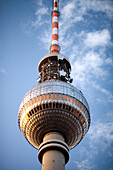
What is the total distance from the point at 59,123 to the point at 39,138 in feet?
11.8

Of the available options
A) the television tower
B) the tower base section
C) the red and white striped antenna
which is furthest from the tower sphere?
the red and white striped antenna

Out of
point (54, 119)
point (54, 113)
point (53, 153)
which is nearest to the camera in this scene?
→ point (53, 153)

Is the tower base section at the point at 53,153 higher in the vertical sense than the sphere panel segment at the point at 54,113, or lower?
lower

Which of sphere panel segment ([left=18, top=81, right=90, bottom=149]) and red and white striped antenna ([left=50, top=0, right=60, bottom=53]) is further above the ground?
red and white striped antenna ([left=50, top=0, right=60, bottom=53])

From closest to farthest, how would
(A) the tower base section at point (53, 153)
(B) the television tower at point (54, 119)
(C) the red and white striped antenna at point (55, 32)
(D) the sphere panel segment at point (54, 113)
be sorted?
(A) the tower base section at point (53, 153)
(B) the television tower at point (54, 119)
(D) the sphere panel segment at point (54, 113)
(C) the red and white striped antenna at point (55, 32)

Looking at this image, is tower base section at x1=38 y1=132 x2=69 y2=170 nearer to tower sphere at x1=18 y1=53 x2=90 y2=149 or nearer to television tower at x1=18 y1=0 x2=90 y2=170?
television tower at x1=18 y1=0 x2=90 y2=170

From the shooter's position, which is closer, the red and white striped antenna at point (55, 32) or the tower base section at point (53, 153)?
the tower base section at point (53, 153)

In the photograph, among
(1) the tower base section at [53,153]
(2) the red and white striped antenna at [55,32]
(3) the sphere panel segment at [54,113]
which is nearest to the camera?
(1) the tower base section at [53,153]

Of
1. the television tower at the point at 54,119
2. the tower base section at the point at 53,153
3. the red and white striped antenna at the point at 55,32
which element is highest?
the red and white striped antenna at the point at 55,32

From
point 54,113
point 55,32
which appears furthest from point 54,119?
point 55,32

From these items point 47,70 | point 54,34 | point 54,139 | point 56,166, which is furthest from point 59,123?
point 54,34

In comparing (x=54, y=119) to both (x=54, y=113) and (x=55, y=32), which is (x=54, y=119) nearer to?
(x=54, y=113)

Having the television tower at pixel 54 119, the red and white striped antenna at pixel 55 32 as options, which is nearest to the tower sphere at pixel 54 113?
the television tower at pixel 54 119

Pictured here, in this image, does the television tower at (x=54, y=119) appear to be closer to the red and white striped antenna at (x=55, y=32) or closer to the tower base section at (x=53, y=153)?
the tower base section at (x=53, y=153)
